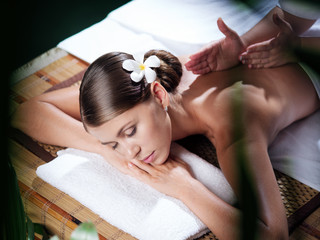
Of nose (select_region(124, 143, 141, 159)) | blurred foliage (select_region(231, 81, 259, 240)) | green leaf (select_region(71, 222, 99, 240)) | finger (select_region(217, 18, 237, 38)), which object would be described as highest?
blurred foliage (select_region(231, 81, 259, 240))

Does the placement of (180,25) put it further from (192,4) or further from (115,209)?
(115,209)

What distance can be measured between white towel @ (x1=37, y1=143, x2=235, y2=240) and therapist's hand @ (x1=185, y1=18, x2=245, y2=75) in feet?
0.76

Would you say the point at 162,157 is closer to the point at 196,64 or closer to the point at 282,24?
the point at 196,64

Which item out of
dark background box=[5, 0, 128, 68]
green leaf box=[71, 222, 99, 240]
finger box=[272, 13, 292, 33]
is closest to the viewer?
green leaf box=[71, 222, 99, 240]

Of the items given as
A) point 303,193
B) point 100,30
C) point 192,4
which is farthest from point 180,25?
point 303,193

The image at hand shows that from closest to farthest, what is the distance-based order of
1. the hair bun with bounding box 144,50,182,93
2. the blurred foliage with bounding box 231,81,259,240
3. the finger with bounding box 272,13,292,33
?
1. the blurred foliage with bounding box 231,81,259,240
2. the finger with bounding box 272,13,292,33
3. the hair bun with bounding box 144,50,182,93

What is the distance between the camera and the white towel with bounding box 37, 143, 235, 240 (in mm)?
929

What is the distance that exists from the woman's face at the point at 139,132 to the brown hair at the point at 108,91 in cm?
2

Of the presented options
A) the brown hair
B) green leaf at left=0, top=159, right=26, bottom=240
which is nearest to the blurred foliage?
green leaf at left=0, top=159, right=26, bottom=240

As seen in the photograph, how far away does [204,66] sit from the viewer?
1144 millimetres

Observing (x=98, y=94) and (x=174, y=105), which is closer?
(x=98, y=94)

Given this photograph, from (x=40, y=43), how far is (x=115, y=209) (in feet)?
4.12

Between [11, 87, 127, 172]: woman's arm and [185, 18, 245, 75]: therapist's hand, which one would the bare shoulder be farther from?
[11, 87, 127, 172]: woman's arm

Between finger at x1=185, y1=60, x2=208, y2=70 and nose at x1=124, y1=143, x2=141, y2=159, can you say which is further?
finger at x1=185, y1=60, x2=208, y2=70
